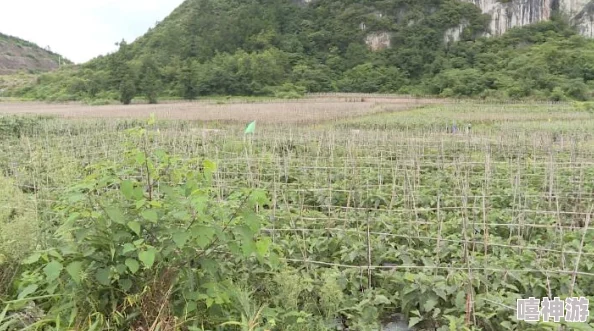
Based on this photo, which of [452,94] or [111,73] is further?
[111,73]

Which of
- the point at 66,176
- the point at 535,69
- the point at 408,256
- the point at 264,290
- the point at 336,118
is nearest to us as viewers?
the point at 264,290

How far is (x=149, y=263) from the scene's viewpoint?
2.13 metres

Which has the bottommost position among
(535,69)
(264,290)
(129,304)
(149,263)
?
(264,290)

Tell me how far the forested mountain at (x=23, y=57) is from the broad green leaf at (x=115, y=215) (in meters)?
84.4

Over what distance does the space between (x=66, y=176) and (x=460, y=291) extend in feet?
13.2

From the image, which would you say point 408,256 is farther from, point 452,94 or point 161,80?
point 161,80

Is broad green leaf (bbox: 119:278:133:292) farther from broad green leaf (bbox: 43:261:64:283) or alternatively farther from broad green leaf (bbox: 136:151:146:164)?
broad green leaf (bbox: 136:151:146:164)

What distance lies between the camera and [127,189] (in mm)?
2297

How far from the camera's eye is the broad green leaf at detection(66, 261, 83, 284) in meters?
2.25

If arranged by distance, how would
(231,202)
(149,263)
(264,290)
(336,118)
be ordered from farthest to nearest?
1. (336,118)
2. (264,290)
3. (231,202)
4. (149,263)

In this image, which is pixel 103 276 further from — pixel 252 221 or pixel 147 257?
pixel 252 221

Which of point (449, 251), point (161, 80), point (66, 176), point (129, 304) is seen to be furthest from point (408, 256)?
point (161, 80)

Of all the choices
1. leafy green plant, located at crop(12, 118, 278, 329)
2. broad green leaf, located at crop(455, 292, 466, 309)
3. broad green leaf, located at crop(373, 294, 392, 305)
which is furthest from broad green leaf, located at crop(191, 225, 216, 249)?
broad green leaf, located at crop(455, 292, 466, 309)

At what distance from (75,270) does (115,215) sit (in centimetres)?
33
